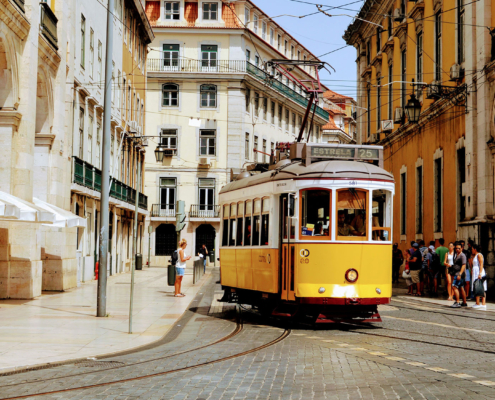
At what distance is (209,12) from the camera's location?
62.7 meters

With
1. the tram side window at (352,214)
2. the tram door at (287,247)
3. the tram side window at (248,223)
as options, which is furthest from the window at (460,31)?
the tram door at (287,247)

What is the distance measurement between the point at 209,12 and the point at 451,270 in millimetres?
45014

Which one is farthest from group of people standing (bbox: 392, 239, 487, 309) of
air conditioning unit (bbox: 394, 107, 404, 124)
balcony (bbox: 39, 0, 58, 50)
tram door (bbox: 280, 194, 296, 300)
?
balcony (bbox: 39, 0, 58, 50)

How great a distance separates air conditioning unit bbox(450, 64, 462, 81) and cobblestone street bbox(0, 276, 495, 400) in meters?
15.4

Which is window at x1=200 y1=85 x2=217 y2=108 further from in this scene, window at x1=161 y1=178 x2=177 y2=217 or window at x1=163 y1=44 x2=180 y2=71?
window at x1=161 y1=178 x2=177 y2=217

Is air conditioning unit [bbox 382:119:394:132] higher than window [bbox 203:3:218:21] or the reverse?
the reverse

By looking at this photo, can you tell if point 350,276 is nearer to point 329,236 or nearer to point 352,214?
point 329,236

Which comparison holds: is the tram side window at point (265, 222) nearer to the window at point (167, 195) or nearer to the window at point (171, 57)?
the window at point (167, 195)

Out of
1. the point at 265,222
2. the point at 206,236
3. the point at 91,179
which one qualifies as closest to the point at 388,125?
the point at 91,179

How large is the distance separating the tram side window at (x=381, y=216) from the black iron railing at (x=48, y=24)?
40.3ft

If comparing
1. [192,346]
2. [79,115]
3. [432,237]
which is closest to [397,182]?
[432,237]

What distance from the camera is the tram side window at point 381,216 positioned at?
592 inches

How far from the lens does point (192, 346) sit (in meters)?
12.5

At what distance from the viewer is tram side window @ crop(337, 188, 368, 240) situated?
14.8 m
